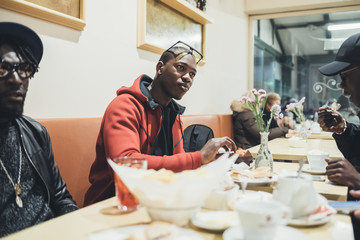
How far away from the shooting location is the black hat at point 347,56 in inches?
66.3

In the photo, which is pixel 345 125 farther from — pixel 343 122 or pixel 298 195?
pixel 298 195

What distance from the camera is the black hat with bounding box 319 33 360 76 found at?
1.68 metres

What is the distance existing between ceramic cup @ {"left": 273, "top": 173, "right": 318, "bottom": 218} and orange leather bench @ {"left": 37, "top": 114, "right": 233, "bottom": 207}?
122cm

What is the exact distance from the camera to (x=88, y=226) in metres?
0.80

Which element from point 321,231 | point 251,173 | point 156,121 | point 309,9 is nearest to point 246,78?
point 309,9

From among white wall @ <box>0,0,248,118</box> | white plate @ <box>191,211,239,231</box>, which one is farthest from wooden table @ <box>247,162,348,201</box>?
white wall @ <box>0,0,248,118</box>

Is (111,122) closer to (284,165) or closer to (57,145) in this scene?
(57,145)

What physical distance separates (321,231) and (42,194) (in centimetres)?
100

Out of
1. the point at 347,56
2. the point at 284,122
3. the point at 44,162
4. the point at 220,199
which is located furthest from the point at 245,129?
the point at 220,199

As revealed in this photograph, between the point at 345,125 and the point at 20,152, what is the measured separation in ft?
6.12

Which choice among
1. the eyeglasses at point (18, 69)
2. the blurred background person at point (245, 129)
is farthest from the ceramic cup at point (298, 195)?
the blurred background person at point (245, 129)

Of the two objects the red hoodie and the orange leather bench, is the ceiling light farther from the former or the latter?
the orange leather bench

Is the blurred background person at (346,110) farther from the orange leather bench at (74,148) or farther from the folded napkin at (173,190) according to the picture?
the folded napkin at (173,190)

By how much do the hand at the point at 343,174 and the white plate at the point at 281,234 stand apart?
65cm
